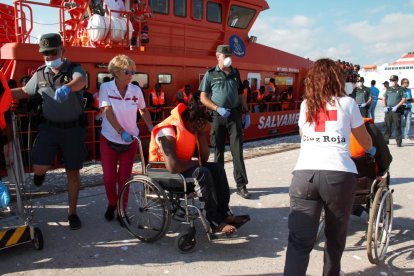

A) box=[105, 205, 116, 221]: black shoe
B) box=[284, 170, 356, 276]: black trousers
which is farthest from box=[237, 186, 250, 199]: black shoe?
box=[284, 170, 356, 276]: black trousers

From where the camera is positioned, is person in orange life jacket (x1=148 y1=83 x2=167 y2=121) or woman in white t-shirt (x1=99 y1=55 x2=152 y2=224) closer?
woman in white t-shirt (x1=99 y1=55 x2=152 y2=224)

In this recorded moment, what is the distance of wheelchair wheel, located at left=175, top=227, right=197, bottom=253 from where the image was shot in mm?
3295

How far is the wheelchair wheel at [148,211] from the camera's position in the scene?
3311 mm

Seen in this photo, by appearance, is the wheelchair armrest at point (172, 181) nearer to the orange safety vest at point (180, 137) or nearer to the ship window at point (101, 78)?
the orange safety vest at point (180, 137)

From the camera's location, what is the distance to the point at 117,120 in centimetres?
392

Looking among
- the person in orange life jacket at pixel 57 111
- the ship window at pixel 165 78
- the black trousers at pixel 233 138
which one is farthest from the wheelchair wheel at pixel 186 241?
the ship window at pixel 165 78

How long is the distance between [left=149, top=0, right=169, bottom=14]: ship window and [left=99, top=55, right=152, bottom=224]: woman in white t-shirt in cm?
526

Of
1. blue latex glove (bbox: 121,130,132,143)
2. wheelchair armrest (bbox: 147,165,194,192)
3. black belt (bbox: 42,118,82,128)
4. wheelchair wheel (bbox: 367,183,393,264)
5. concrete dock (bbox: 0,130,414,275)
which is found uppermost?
black belt (bbox: 42,118,82,128)

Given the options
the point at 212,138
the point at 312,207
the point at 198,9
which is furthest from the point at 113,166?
the point at 198,9

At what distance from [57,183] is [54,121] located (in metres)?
2.19

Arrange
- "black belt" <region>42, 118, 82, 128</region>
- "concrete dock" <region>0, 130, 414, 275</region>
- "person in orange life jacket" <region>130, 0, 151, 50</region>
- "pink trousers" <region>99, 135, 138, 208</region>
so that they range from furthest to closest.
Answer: "person in orange life jacket" <region>130, 0, 151, 50</region>
"pink trousers" <region>99, 135, 138, 208</region>
"black belt" <region>42, 118, 82, 128</region>
"concrete dock" <region>0, 130, 414, 275</region>

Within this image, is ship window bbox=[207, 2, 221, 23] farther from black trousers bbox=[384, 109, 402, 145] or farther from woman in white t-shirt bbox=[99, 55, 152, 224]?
woman in white t-shirt bbox=[99, 55, 152, 224]

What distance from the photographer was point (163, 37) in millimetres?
9008

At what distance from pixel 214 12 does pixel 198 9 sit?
57 centimetres
